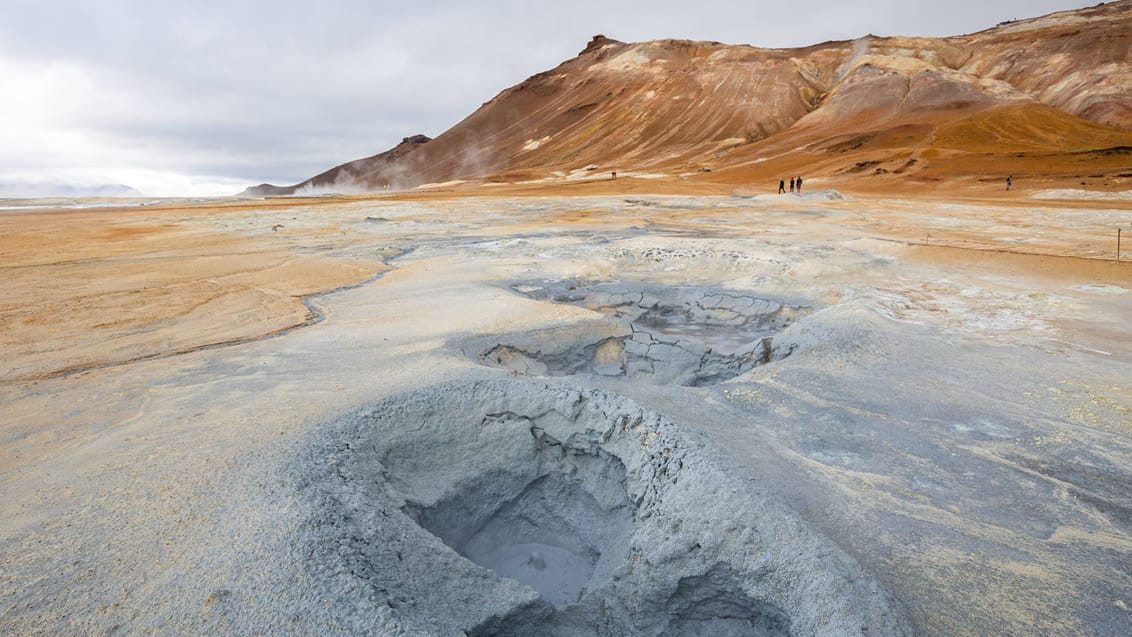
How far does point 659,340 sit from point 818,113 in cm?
5179

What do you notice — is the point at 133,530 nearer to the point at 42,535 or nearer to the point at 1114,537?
the point at 42,535

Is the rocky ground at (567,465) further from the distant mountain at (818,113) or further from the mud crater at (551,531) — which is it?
the distant mountain at (818,113)

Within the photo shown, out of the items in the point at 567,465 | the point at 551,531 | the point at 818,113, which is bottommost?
the point at 551,531

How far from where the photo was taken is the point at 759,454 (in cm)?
279

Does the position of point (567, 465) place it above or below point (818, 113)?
below

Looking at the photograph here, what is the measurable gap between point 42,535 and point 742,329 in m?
5.34

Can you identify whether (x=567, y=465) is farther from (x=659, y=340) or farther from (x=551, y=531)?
(x=659, y=340)

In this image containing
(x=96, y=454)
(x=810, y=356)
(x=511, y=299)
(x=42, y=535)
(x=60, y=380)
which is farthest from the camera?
(x=511, y=299)

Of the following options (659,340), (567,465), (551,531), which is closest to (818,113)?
(659,340)

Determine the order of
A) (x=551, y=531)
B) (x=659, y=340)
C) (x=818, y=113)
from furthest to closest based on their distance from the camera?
(x=818, y=113)
(x=659, y=340)
(x=551, y=531)

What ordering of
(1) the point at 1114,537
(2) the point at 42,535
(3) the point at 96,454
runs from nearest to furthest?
(2) the point at 42,535
(1) the point at 1114,537
(3) the point at 96,454

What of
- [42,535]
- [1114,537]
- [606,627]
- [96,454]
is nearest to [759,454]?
[606,627]

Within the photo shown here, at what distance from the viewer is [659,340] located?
5.07 metres

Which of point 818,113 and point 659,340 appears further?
point 818,113
